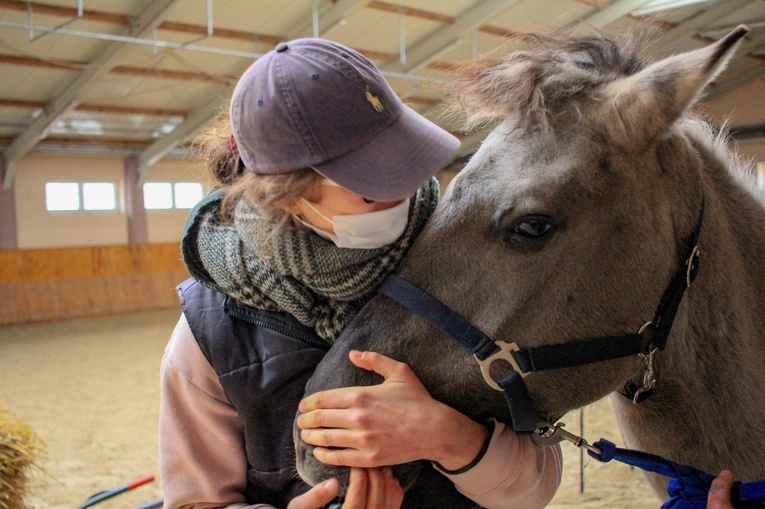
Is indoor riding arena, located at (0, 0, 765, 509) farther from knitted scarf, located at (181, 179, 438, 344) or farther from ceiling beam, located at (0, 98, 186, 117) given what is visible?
knitted scarf, located at (181, 179, 438, 344)

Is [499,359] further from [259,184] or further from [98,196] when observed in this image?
[98,196]

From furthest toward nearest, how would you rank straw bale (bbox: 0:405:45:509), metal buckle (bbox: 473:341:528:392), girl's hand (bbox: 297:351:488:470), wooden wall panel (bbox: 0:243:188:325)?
wooden wall panel (bbox: 0:243:188:325)
straw bale (bbox: 0:405:45:509)
metal buckle (bbox: 473:341:528:392)
girl's hand (bbox: 297:351:488:470)

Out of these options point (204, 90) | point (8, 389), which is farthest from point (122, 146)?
point (8, 389)

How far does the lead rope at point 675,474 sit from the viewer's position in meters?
1.02

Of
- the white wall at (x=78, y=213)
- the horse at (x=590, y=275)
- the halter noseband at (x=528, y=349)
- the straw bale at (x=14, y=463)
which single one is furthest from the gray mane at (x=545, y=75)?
the white wall at (x=78, y=213)

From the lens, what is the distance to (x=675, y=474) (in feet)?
→ 3.53

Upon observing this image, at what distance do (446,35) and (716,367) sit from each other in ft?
26.9

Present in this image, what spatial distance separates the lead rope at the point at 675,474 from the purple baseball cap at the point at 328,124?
53 cm

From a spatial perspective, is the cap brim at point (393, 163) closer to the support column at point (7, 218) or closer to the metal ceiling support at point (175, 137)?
the metal ceiling support at point (175, 137)

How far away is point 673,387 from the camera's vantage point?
1144 mm

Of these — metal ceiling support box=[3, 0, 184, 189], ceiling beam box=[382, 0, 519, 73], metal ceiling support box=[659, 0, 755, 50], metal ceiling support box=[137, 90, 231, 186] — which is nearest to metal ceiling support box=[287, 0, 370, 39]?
ceiling beam box=[382, 0, 519, 73]

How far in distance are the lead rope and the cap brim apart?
53 centimetres

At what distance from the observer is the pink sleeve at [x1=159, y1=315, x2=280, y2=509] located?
1100 millimetres

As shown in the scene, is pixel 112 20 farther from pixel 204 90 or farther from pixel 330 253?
pixel 330 253
